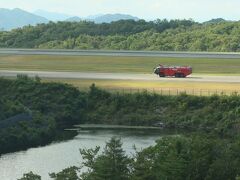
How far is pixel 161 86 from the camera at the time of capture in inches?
2581

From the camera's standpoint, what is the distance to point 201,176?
26.5 m

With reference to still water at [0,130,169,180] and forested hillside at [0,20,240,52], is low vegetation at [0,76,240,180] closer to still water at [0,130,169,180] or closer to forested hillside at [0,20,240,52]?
still water at [0,130,169,180]

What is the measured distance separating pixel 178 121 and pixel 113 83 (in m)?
12.6

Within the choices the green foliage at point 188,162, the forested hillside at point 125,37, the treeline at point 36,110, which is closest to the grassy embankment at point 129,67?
the treeline at point 36,110

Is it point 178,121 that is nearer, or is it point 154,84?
point 178,121

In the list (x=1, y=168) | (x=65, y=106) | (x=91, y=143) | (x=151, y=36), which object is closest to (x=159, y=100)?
(x=65, y=106)

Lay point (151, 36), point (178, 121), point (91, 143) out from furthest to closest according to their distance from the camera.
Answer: point (151, 36), point (178, 121), point (91, 143)

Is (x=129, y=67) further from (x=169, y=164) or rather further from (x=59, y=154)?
(x=169, y=164)

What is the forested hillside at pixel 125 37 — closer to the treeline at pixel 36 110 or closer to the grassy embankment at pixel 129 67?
the grassy embankment at pixel 129 67

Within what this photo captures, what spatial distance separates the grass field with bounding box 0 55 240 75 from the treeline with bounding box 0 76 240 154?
1560 centimetres

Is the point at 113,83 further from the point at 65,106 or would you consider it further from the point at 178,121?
the point at 178,121

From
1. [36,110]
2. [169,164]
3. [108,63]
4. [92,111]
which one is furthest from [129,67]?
[169,164]

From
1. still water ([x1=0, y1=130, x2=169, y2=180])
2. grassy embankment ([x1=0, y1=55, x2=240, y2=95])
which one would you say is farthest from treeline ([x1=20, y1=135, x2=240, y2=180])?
grassy embankment ([x1=0, y1=55, x2=240, y2=95])

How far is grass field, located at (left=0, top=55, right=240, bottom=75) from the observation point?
258ft
